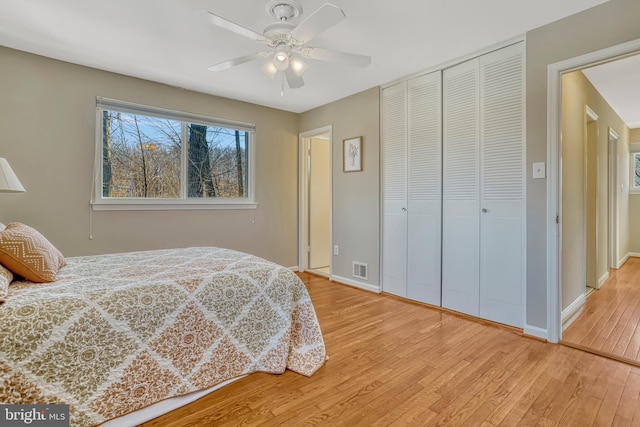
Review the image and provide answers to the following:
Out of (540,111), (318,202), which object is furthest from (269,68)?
(318,202)

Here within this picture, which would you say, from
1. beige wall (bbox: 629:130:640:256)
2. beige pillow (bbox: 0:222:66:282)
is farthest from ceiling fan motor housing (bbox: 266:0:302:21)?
beige wall (bbox: 629:130:640:256)

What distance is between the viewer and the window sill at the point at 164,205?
3213 mm

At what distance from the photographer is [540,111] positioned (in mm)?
2434

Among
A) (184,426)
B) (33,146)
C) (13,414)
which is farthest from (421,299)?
(33,146)

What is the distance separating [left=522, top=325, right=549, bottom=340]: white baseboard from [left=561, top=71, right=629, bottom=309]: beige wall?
49 cm

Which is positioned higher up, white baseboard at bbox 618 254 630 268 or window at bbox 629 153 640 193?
window at bbox 629 153 640 193

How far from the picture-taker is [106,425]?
1435 millimetres

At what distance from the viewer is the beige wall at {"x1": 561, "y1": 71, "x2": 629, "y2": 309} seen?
2752 mm

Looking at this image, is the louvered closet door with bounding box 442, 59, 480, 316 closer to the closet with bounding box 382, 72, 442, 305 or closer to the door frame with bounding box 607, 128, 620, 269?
the closet with bounding box 382, 72, 442, 305

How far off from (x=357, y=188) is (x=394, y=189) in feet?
1.82

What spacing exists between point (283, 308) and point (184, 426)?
765mm

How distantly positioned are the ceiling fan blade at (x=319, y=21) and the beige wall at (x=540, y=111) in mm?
1734

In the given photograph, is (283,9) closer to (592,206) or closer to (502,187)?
(502,187)

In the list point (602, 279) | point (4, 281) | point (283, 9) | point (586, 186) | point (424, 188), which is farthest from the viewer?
point (602, 279)
